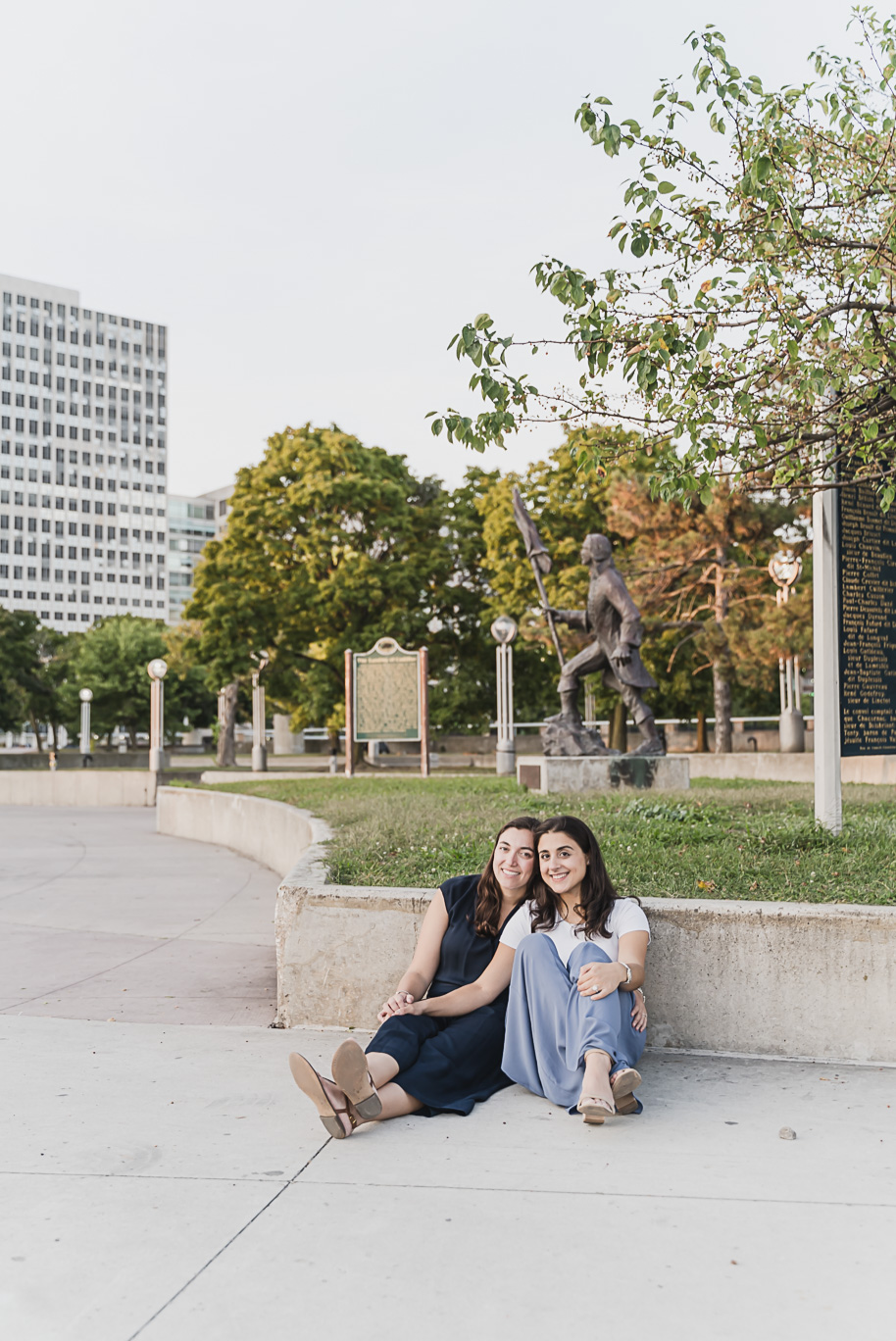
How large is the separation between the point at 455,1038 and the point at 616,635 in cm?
988

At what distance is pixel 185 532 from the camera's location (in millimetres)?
152375

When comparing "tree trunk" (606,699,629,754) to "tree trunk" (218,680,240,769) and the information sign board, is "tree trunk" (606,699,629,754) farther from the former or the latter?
"tree trunk" (218,680,240,769)

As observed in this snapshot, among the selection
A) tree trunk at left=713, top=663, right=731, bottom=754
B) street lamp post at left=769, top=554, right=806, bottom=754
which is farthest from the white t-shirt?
tree trunk at left=713, top=663, right=731, bottom=754

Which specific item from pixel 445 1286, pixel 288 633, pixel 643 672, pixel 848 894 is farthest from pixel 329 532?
pixel 445 1286

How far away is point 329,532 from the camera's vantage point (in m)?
34.8

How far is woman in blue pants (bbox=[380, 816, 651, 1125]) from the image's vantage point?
4098 mm

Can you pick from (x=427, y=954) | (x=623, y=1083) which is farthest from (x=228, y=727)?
(x=623, y=1083)

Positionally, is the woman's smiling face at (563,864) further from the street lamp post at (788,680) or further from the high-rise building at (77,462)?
the high-rise building at (77,462)

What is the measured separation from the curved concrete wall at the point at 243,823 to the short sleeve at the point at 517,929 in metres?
3.67

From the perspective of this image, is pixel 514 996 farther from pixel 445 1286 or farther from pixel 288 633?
pixel 288 633

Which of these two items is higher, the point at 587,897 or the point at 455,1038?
the point at 587,897

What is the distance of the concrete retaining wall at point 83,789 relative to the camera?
26.1 m

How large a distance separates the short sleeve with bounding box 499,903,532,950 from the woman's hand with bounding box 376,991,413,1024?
467 mm

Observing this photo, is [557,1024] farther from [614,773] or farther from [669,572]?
[669,572]
